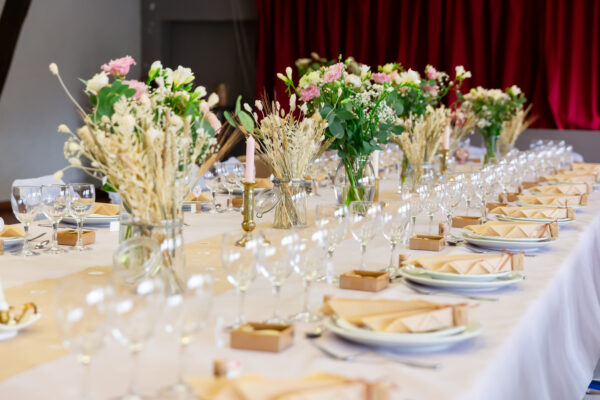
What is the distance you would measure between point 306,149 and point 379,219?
69 centimetres

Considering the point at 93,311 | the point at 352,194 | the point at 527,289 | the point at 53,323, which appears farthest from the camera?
the point at 352,194

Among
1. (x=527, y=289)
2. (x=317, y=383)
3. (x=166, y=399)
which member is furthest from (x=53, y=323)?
(x=527, y=289)

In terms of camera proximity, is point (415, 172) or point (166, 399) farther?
point (415, 172)

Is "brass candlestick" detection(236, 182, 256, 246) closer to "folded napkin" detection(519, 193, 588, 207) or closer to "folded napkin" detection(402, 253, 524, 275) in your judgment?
"folded napkin" detection(402, 253, 524, 275)

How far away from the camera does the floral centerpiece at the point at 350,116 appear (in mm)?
2770

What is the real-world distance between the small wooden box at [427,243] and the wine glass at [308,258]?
2.74ft

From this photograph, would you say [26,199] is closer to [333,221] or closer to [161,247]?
[161,247]

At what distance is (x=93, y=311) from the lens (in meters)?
1.06

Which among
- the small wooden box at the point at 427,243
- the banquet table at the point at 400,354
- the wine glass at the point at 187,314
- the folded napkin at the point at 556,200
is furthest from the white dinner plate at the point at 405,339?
the folded napkin at the point at 556,200

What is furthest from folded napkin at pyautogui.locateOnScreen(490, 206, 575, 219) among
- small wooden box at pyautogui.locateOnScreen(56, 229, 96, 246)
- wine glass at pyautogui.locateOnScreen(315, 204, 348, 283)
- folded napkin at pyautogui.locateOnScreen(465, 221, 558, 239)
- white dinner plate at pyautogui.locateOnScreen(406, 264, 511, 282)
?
small wooden box at pyautogui.locateOnScreen(56, 229, 96, 246)

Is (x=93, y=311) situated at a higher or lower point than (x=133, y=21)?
lower

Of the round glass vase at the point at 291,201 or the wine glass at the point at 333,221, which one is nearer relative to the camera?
the wine glass at the point at 333,221

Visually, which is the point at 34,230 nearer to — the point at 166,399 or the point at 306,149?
the point at 306,149

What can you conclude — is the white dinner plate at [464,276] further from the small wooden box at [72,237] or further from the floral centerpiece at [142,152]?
the small wooden box at [72,237]
